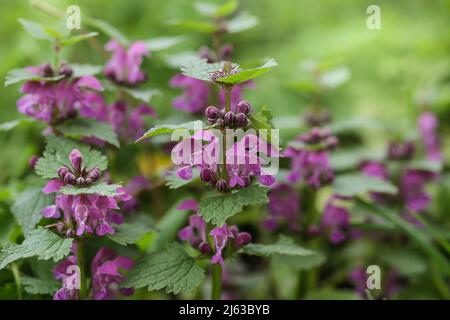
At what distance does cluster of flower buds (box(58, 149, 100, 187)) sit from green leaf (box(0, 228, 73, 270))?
0.30 ft

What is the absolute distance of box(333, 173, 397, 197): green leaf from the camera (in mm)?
1184

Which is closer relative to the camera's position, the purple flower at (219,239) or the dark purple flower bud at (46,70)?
the purple flower at (219,239)

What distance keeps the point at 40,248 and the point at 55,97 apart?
1.05 feet

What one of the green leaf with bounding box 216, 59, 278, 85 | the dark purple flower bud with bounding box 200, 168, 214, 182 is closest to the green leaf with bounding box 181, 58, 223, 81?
the green leaf with bounding box 216, 59, 278, 85

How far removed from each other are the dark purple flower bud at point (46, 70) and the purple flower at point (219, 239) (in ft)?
1.40

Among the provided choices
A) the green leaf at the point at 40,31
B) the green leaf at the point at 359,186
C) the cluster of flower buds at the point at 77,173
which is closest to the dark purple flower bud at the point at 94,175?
the cluster of flower buds at the point at 77,173

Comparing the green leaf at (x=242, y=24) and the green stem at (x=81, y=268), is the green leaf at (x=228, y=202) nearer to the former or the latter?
the green stem at (x=81, y=268)

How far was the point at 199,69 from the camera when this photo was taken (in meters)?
0.90

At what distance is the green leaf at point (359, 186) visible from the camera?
1.18 metres

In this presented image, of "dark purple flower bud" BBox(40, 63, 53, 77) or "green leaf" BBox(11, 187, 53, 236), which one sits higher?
"dark purple flower bud" BBox(40, 63, 53, 77)

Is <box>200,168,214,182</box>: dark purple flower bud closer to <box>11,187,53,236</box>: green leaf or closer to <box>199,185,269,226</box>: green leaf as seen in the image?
<box>199,185,269,226</box>: green leaf

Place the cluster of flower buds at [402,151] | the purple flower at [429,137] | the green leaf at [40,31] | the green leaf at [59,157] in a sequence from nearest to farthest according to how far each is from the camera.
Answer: the green leaf at [59,157]
the green leaf at [40,31]
the cluster of flower buds at [402,151]
the purple flower at [429,137]

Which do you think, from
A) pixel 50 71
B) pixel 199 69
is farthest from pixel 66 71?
pixel 199 69

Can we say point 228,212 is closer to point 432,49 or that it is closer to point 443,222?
point 443,222
